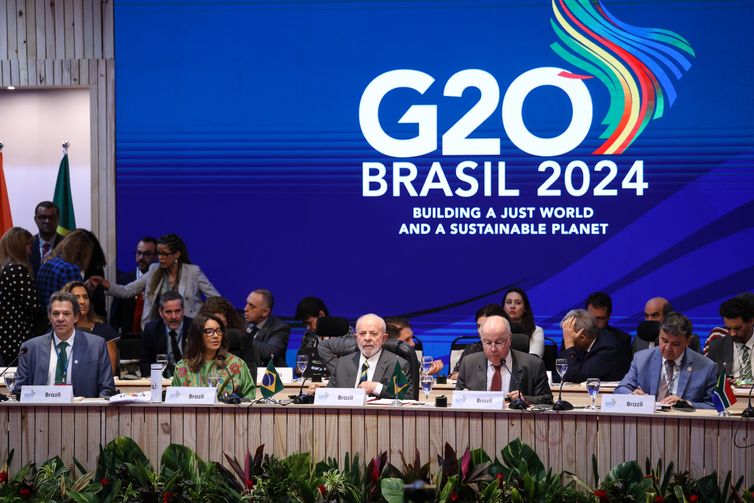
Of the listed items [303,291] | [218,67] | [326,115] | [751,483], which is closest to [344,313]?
[303,291]

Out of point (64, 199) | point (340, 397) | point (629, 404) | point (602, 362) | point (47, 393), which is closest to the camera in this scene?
point (629, 404)

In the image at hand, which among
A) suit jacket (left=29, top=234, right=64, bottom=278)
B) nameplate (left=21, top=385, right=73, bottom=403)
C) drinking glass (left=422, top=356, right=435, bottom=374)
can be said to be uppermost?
suit jacket (left=29, top=234, right=64, bottom=278)

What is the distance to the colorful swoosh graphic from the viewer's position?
9.00 m

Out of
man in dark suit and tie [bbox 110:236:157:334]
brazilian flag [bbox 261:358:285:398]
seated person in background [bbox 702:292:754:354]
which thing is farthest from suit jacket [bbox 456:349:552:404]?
man in dark suit and tie [bbox 110:236:157:334]

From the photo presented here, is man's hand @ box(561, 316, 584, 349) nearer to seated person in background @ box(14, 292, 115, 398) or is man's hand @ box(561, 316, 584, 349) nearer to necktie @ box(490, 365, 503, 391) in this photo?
necktie @ box(490, 365, 503, 391)

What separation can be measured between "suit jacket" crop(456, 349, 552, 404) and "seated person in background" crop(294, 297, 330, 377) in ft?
4.17

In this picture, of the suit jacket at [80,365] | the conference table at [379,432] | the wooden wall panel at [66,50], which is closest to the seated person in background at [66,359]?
the suit jacket at [80,365]

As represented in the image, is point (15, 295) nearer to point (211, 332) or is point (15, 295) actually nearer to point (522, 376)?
point (211, 332)

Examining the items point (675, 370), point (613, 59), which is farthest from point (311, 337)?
point (613, 59)

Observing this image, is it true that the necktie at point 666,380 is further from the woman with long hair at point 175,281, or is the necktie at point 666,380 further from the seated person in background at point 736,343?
the woman with long hair at point 175,281

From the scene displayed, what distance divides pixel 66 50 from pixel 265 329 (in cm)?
326

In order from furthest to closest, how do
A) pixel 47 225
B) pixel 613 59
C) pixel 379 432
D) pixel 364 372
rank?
pixel 47 225 < pixel 613 59 < pixel 364 372 < pixel 379 432

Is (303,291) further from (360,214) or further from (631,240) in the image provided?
(631,240)

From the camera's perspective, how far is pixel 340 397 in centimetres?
555
